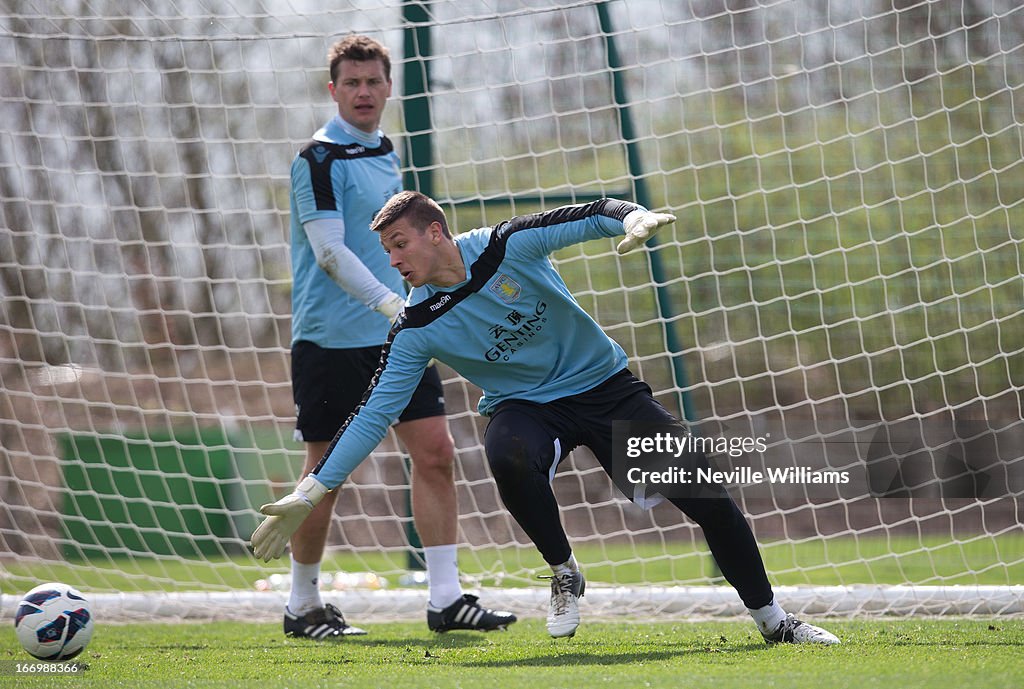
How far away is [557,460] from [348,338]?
1.15 meters

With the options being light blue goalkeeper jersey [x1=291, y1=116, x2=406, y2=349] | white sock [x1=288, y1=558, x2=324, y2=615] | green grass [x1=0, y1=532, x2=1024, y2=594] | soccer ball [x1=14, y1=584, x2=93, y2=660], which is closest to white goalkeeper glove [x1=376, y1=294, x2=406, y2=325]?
light blue goalkeeper jersey [x1=291, y1=116, x2=406, y2=349]

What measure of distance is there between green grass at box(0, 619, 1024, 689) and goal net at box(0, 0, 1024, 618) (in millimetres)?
605

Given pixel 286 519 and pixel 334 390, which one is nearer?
pixel 286 519

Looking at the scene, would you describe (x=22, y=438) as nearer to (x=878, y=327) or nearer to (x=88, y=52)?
(x=88, y=52)

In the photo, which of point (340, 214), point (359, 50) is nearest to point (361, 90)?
point (359, 50)

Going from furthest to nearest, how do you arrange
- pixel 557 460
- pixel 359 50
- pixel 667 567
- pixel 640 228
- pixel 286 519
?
pixel 667 567
pixel 359 50
pixel 557 460
pixel 286 519
pixel 640 228

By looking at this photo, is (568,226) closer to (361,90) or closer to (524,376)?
(524,376)

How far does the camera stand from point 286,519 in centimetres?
338

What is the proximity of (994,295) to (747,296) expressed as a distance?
2744mm

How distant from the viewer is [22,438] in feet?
28.1

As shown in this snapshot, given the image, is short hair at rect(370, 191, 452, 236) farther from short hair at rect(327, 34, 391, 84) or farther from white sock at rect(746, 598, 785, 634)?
white sock at rect(746, 598, 785, 634)

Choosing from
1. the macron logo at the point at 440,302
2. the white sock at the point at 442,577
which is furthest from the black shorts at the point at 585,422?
the white sock at the point at 442,577

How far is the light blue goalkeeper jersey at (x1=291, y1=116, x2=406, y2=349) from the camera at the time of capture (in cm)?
427

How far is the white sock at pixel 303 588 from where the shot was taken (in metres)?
4.36
